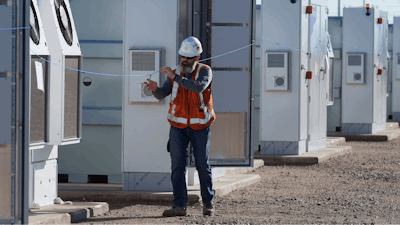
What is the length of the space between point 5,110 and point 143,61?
2912 millimetres

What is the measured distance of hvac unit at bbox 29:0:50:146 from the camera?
21.2 feet

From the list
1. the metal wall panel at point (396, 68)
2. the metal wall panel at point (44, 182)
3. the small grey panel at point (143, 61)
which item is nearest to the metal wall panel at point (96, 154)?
the small grey panel at point (143, 61)

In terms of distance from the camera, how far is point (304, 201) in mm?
8367

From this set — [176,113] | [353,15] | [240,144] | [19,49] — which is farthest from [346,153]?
[19,49]

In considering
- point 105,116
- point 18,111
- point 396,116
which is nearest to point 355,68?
point 396,116

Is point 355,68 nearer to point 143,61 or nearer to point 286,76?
point 286,76

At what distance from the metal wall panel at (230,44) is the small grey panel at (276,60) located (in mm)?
4489

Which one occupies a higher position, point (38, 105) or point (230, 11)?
point (230, 11)

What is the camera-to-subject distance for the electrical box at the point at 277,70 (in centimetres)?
1302

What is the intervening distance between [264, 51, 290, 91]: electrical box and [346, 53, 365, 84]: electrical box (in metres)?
5.67

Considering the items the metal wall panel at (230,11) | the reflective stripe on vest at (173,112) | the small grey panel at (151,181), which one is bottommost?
the small grey panel at (151,181)

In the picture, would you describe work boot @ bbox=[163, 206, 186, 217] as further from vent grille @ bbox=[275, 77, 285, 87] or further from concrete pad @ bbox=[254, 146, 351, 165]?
vent grille @ bbox=[275, 77, 285, 87]

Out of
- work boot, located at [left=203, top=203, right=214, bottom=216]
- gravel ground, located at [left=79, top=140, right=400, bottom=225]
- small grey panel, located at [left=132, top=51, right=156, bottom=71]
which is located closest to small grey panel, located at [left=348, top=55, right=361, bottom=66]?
gravel ground, located at [left=79, top=140, right=400, bottom=225]

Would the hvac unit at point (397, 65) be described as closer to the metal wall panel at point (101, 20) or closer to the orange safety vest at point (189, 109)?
the metal wall panel at point (101, 20)
